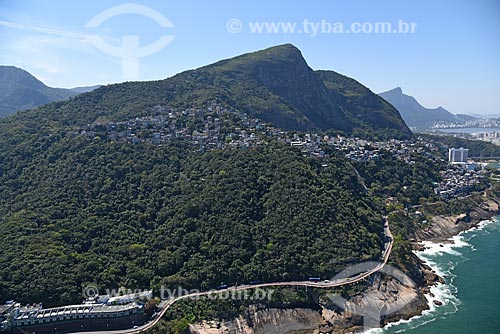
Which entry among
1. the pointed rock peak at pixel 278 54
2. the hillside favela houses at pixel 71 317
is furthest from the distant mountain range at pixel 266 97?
the hillside favela houses at pixel 71 317

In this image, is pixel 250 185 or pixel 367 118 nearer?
pixel 250 185

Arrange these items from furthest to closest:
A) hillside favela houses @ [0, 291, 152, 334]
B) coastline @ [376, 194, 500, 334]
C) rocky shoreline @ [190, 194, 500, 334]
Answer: coastline @ [376, 194, 500, 334]
rocky shoreline @ [190, 194, 500, 334]
hillside favela houses @ [0, 291, 152, 334]

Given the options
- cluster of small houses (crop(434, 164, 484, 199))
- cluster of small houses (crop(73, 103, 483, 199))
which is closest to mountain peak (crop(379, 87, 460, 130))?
cluster of small houses (crop(434, 164, 484, 199))

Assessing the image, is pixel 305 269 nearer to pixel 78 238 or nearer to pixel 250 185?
pixel 250 185

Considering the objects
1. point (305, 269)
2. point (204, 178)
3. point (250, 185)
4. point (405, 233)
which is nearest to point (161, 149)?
point (204, 178)

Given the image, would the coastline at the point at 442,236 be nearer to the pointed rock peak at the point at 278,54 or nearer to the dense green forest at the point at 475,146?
the dense green forest at the point at 475,146

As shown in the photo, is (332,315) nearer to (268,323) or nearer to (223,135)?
(268,323)

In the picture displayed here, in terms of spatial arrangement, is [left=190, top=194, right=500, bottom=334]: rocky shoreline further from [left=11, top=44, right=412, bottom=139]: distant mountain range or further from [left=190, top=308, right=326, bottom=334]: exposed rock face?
[left=11, top=44, right=412, bottom=139]: distant mountain range

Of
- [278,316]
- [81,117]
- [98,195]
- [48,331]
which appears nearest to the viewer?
[48,331]
